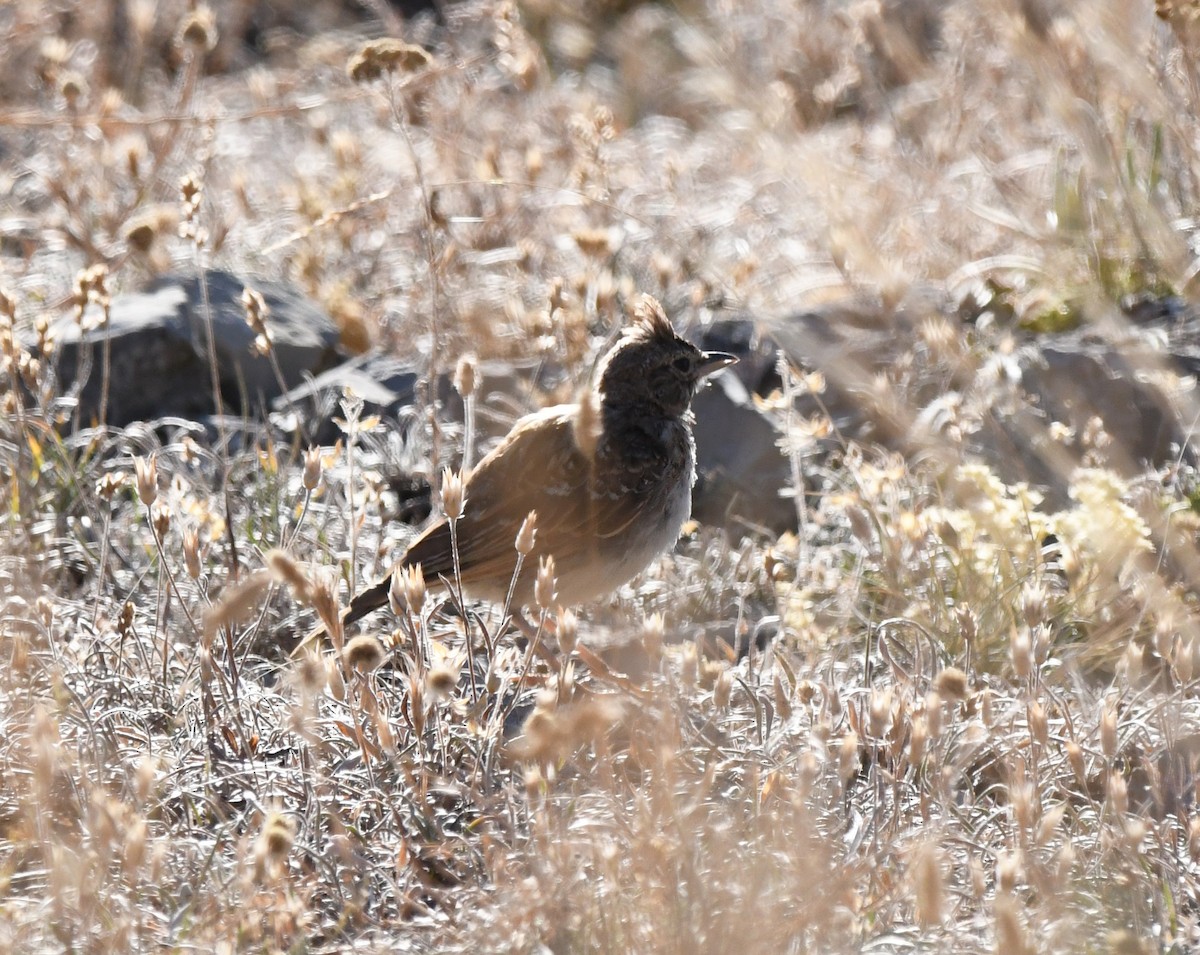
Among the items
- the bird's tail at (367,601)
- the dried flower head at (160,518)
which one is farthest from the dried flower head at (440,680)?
the bird's tail at (367,601)

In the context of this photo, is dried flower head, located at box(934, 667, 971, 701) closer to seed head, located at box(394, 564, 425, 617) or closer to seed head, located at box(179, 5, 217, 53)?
seed head, located at box(394, 564, 425, 617)

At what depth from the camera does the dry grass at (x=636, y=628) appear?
9.22ft

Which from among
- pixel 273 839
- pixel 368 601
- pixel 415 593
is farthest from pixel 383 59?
pixel 273 839

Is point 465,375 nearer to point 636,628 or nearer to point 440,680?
point 440,680

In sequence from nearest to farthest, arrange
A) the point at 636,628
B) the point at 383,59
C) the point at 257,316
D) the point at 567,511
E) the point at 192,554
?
the point at 192,554, the point at 257,316, the point at 383,59, the point at 636,628, the point at 567,511

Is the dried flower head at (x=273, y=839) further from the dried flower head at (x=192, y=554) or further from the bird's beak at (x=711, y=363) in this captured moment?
the bird's beak at (x=711, y=363)

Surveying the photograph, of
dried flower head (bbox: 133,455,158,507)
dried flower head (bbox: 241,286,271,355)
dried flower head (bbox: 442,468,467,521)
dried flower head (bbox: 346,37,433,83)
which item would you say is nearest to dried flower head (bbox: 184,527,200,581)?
dried flower head (bbox: 133,455,158,507)

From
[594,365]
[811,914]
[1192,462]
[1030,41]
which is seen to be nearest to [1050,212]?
[1192,462]

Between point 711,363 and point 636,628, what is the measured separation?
1118 millimetres

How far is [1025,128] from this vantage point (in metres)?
9.13

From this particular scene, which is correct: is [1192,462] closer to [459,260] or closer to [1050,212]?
[1050,212]

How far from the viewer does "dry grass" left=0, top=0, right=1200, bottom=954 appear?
2.81 meters

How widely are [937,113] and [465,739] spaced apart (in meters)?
7.05

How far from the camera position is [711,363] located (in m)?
5.13
